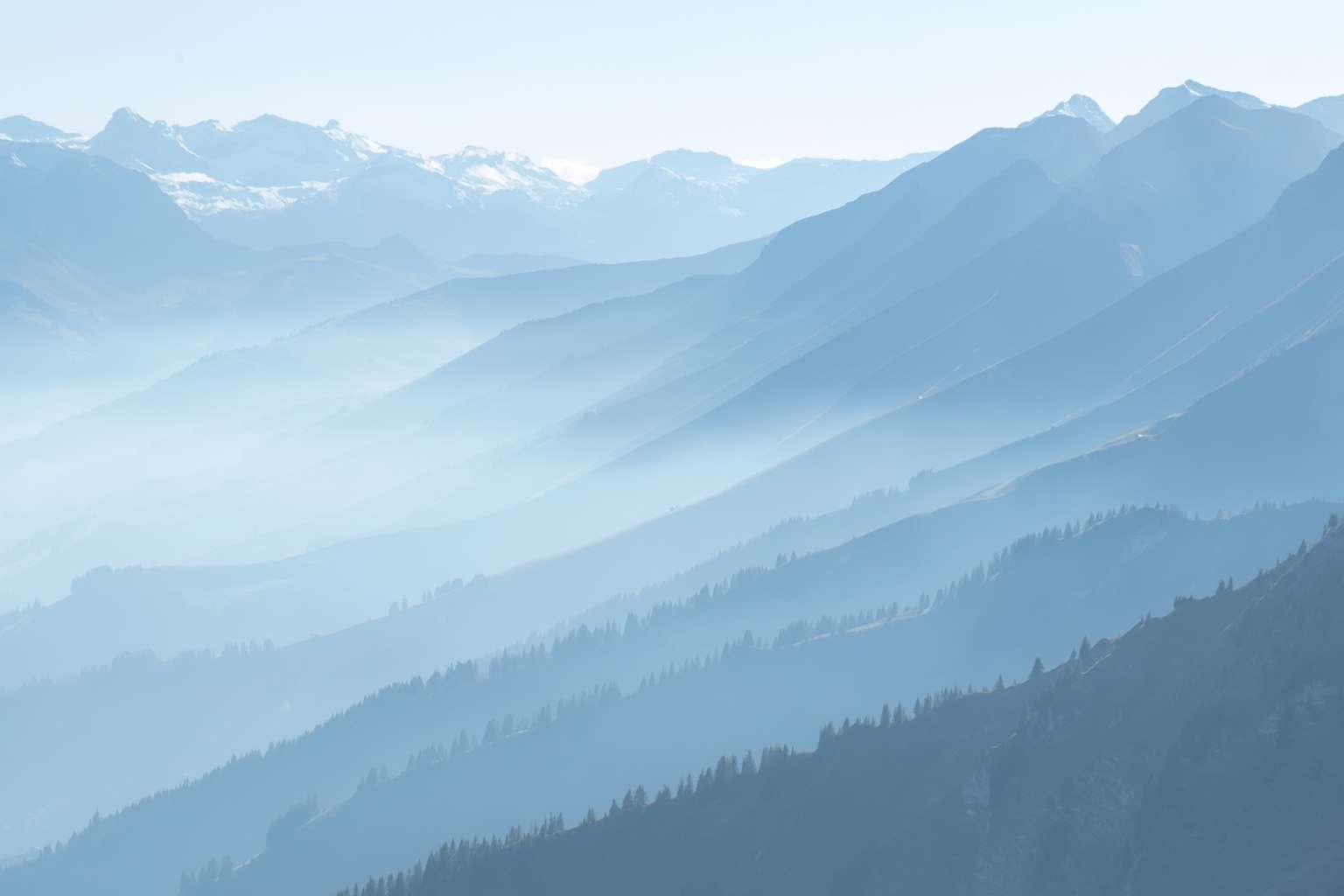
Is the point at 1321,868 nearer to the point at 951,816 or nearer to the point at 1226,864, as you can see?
the point at 1226,864

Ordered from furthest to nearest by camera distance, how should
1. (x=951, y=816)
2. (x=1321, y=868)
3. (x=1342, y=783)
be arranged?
(x=951, y=816) → (x=1342, y=783) → (x=1321, y=868)

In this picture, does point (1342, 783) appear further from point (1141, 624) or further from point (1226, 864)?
point (1141, 624)

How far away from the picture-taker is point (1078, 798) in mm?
178000

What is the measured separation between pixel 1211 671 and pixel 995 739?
2289 centimetres

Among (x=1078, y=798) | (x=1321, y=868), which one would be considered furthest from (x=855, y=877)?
(x=1321, y=868)

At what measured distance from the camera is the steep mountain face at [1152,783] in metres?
164

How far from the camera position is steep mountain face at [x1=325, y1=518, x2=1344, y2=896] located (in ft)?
539

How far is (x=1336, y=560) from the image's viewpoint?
184 metres

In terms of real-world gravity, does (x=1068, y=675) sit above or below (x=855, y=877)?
above

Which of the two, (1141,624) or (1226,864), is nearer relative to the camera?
(1226,864)

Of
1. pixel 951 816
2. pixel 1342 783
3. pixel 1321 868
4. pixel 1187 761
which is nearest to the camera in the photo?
pixel 1321 868

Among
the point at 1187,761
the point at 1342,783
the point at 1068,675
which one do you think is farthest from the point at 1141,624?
the point at 1342,783

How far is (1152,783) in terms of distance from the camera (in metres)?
174

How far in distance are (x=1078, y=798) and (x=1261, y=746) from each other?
1571 cm
